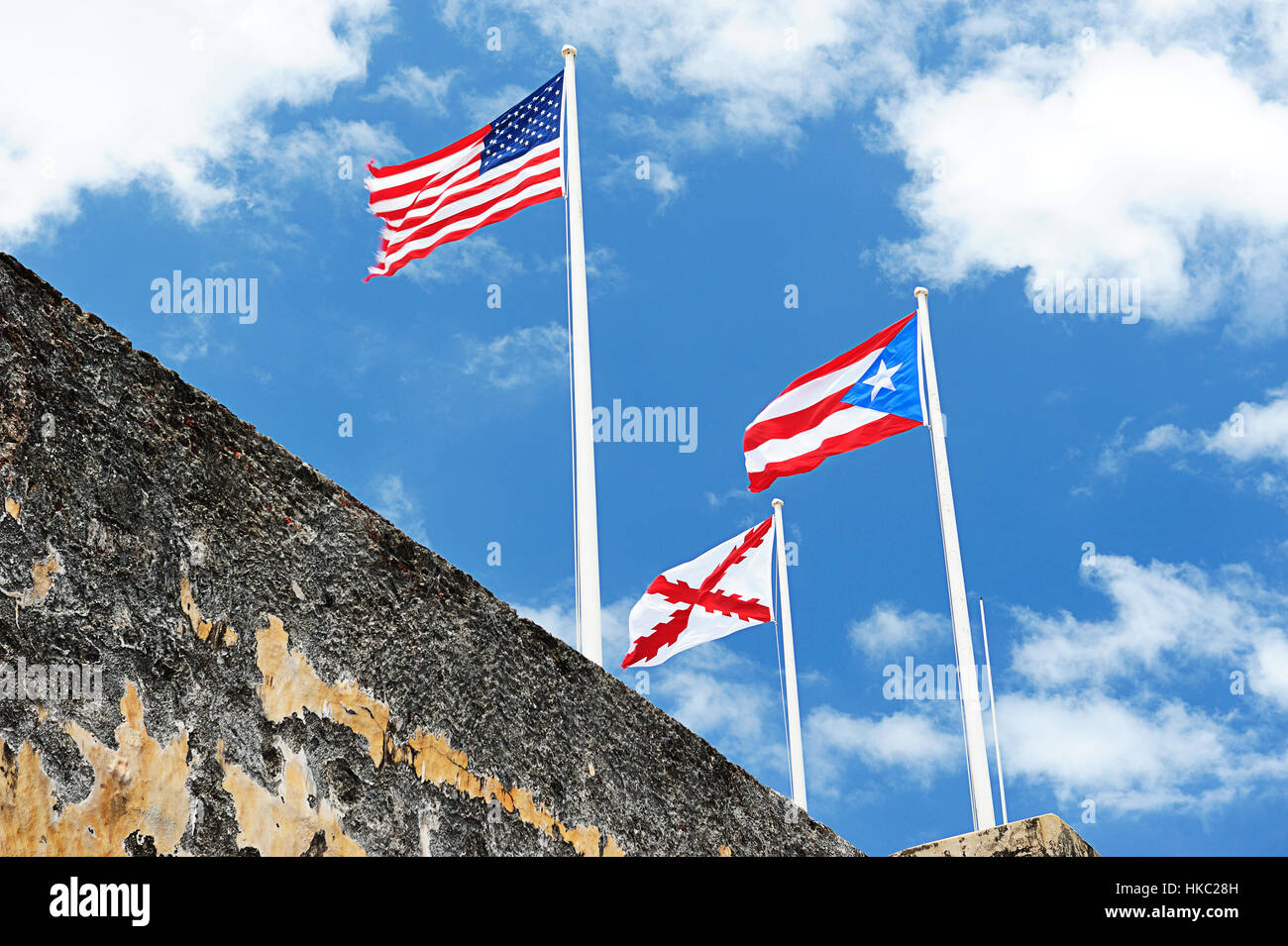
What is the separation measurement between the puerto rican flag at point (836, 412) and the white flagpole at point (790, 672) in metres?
3.77

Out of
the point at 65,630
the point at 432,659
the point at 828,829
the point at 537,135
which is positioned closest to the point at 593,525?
the point at 537,135

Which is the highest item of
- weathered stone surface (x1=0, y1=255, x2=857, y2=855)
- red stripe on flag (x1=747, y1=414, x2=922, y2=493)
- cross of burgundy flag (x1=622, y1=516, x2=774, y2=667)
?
red stripe on flag (x1=747, y1=414, x2=922, y2=493)

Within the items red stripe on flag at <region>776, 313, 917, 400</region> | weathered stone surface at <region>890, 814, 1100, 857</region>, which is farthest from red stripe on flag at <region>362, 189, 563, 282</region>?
weathered stone surface at <region>890, 814, 1100, 857</region>

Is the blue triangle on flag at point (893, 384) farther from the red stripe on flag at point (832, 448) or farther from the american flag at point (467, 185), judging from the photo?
the american flag at point (467, 185)

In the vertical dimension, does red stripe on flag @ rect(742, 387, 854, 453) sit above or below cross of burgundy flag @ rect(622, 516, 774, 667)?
above

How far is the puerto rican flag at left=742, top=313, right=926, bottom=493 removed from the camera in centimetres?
1117

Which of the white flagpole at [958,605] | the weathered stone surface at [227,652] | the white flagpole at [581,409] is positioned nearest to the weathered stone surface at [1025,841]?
the weathered stone surface at [227,652]

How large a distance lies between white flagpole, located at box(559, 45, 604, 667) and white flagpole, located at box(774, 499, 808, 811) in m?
5.83

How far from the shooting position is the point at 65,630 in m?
1.96

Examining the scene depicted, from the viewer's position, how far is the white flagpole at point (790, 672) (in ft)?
48.9

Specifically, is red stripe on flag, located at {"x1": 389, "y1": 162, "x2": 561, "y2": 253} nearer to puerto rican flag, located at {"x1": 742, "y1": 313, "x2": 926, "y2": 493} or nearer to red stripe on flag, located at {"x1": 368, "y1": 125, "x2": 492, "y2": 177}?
red stripe on flag, located at {"x1": 368, "y1": 125, "x2": 492, "y2": 177}

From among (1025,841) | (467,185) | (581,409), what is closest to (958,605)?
(581,409)
